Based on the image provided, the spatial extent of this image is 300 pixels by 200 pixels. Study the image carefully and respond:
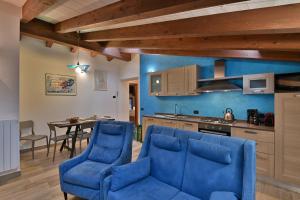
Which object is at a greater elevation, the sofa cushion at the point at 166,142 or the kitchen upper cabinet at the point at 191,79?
the kitchen upper cabinet at the point at 191,79

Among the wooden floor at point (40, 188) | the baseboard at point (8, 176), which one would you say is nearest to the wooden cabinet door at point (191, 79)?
the wooden floor at point (40, 188)

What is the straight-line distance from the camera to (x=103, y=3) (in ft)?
8.02

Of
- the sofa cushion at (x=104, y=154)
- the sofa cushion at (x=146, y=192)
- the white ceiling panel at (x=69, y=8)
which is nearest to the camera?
the sofa cushion at (x=146, y=192)

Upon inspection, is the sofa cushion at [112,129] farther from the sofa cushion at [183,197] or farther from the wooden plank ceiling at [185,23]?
the wooden plank ceiling at [185,23]

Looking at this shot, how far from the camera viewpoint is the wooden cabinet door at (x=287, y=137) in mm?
2600

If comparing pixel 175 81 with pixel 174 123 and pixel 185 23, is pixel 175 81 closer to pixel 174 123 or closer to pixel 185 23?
pixel 174 123

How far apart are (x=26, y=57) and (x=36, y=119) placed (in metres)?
1.67

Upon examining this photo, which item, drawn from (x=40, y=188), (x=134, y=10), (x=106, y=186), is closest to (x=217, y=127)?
(x=106, y=186)

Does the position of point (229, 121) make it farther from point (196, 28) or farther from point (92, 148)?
point (92, 148)

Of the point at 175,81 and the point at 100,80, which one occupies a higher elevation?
the point at 100,80

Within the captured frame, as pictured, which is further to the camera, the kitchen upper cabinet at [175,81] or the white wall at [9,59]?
the kitchen upper cabinet at [175,81]

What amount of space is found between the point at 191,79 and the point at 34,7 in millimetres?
3454

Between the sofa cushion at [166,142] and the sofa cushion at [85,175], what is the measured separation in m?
0.86

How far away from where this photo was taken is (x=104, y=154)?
8.68 feet
